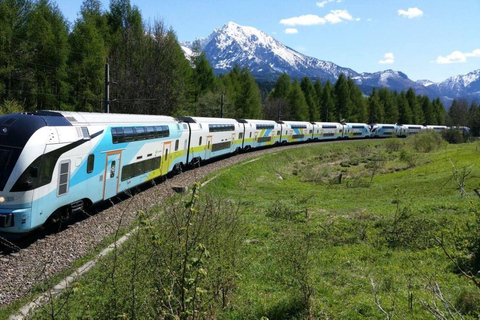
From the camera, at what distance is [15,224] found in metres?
9.88

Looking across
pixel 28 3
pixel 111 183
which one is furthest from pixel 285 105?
pixel 111 183

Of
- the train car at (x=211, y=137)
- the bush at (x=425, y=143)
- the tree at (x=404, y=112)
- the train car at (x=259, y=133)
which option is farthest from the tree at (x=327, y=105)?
the train car at (x=211, y=137)

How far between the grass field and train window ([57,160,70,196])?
2.89 meters

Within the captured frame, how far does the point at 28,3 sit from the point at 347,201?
32583 mm

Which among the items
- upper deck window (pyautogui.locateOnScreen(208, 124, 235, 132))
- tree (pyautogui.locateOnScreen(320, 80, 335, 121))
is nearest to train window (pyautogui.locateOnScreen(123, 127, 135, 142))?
upper deck window (pyautogui.locateOnScreen(208, 124, 235, 132))

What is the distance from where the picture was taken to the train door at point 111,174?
14.0 meters

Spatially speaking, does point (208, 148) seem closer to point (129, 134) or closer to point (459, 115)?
point (129, 134)

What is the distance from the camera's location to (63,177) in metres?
11.4

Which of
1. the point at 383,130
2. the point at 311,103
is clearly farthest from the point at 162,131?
the point at 311,103

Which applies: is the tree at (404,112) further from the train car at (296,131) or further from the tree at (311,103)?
the train car at (296,131)

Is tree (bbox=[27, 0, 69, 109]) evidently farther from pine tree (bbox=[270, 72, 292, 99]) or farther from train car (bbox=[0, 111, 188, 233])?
pine tree (bbox=[270, 72, 292, 99])

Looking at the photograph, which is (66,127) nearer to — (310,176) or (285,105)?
(310,176)

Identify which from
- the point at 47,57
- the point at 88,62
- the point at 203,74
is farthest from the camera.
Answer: the point at 203,74

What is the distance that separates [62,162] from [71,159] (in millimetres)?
439
